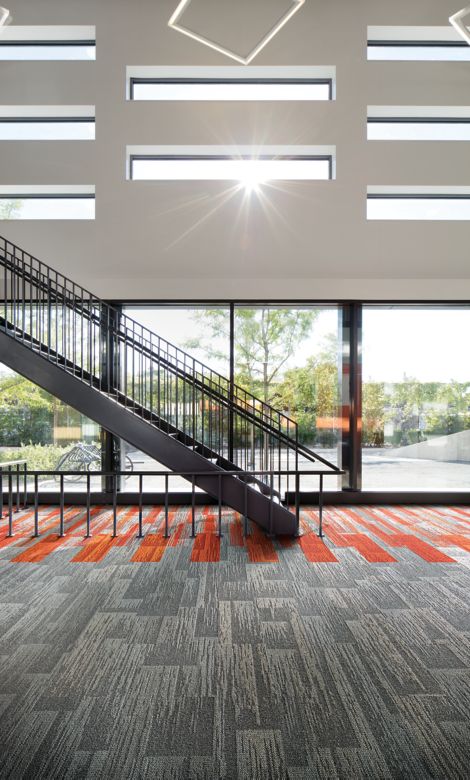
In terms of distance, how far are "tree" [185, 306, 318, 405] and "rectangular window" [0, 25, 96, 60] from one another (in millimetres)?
4631

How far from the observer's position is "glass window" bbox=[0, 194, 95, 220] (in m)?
7.59

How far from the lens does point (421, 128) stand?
775 centimetres

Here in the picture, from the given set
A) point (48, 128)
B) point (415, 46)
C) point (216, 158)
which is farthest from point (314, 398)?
point (48, 128)

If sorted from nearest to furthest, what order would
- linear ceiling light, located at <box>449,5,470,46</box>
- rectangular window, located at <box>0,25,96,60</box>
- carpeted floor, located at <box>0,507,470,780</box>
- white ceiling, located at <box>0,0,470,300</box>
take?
carpeted floor, located at <box>0,507,470,780</box> → linear ceiling light, located at <box>449,5,470,46</box> → white ceiling, located at <box>0,0,470,300</box> → rectangular window, located at <box>0,25,96,60</box>

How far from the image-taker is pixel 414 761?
2.14 metres

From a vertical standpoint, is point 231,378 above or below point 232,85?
below

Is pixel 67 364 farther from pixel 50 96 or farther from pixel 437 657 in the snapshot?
pixel 437 657

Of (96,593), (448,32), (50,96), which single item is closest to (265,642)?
(96,593)

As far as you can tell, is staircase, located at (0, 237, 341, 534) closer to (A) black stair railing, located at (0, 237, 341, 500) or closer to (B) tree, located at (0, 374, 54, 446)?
(A) black stair railing, located at (0, 237, 341, 500)

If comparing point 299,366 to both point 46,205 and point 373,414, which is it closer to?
point 373,414

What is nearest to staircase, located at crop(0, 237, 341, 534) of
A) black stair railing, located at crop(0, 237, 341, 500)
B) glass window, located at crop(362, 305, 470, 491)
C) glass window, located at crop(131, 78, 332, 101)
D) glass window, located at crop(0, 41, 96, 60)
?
black stair railing, located at crop(0, 237, 341, 500)

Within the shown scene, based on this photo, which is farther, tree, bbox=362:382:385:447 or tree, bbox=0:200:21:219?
tree, bbox=362:382:385:447

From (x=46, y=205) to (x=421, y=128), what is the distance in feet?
20.4

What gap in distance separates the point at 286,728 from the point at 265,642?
86 cm
